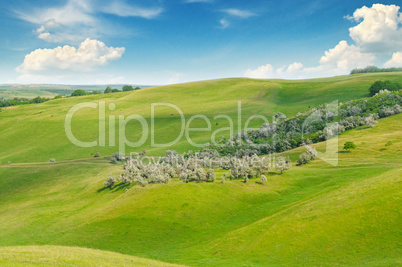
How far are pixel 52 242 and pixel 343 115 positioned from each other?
75.2 meters

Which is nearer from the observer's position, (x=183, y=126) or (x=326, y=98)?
(x=183, y=126)

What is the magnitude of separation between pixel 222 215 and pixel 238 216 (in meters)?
1.85

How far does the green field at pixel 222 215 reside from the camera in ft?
64.0

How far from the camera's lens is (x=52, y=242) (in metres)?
29.4

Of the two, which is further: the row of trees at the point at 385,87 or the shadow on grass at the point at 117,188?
the row of trees at the point at 385,87

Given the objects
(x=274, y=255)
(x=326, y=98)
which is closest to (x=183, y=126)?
(x=326, y=98)

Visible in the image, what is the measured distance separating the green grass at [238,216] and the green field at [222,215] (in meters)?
0.11

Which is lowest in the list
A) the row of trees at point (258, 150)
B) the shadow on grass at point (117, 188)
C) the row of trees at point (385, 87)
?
the shadow on grass at point (117, 188)

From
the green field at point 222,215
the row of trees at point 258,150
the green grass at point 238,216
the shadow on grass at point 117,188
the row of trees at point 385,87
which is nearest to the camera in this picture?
the green field at point 222,215

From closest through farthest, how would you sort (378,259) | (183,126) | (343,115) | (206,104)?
(378,259), (343,115), (183,126), (206,104)

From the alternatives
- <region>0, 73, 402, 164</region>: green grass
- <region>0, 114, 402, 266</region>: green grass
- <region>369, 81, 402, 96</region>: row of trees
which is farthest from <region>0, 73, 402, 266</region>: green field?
<region>369, 81, 402, 96</region>: row of trees

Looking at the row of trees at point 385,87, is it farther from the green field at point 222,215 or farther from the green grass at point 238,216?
the green grass at point 238,216

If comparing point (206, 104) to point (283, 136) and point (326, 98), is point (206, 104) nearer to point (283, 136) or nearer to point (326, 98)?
point (326, 98)

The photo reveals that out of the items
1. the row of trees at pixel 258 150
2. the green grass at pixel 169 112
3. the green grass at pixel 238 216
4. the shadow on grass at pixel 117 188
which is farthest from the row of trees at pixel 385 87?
the shadow on grass at pixel 117 188
